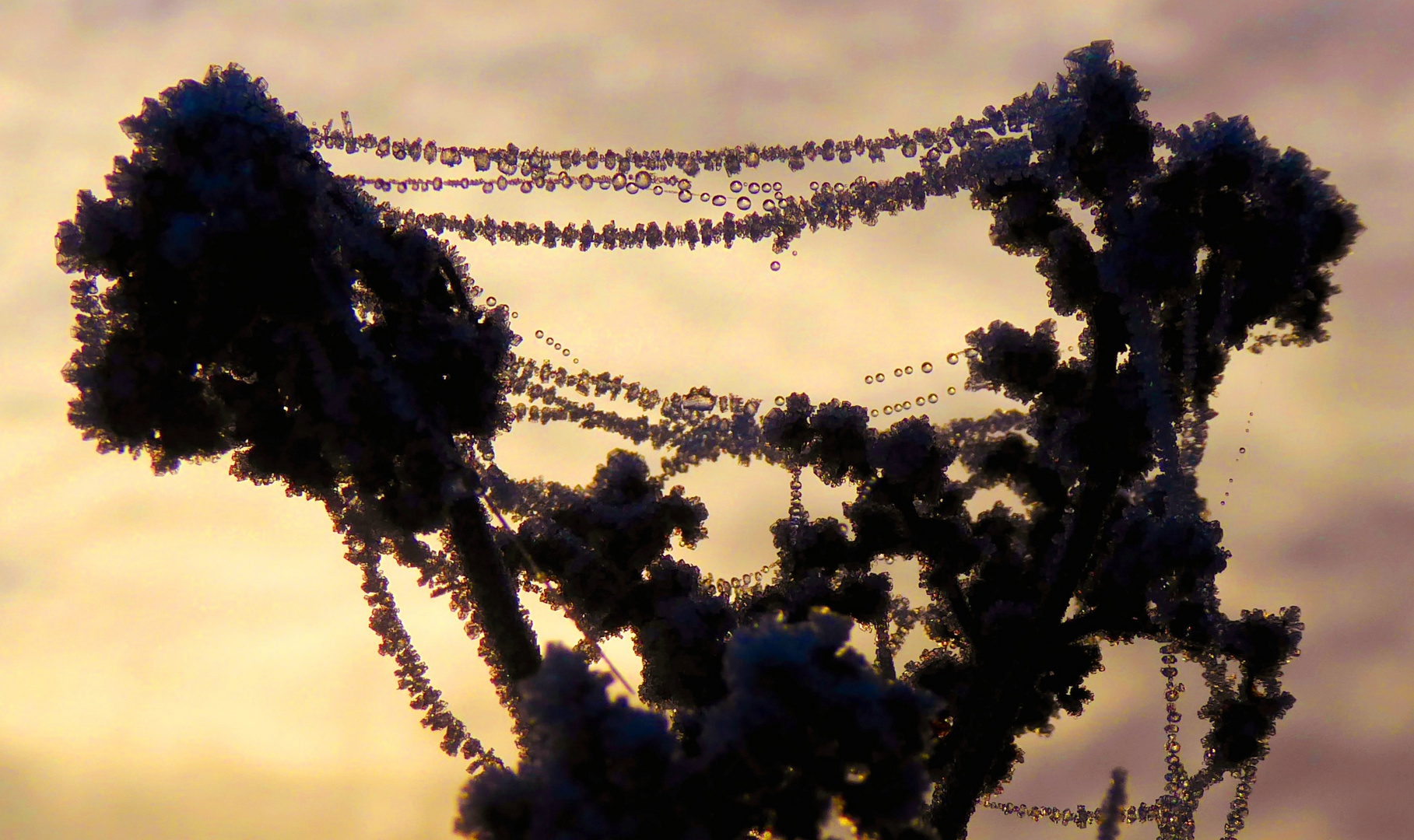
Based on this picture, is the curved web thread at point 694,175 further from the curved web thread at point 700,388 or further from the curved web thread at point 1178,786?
the curved web thread at point 1178,786

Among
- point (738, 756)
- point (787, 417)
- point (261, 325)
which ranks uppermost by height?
point (787, 417)

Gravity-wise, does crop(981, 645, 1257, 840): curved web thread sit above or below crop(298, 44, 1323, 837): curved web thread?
below

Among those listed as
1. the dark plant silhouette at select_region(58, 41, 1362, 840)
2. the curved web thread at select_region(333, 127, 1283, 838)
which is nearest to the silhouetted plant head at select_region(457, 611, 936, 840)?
the dark plant silhouette at select_region(58, 41, 1362, 840)

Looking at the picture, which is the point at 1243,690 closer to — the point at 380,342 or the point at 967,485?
the point at 967,485

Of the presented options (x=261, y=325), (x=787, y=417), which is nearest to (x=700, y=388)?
(x=787, y=417)

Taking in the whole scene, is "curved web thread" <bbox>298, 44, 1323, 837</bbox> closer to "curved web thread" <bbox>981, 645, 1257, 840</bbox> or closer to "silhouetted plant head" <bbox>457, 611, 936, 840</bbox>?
"curved web thread" <bbox>981, 645, 1257, 840</bbox>

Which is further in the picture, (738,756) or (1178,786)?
(1178,786)

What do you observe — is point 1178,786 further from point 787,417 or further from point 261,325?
point 261,325

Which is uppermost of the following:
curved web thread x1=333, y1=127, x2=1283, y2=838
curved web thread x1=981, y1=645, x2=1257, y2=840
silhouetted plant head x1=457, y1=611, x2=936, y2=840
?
curved web thread x1=333, y1=127, x2=1283, y2=838
